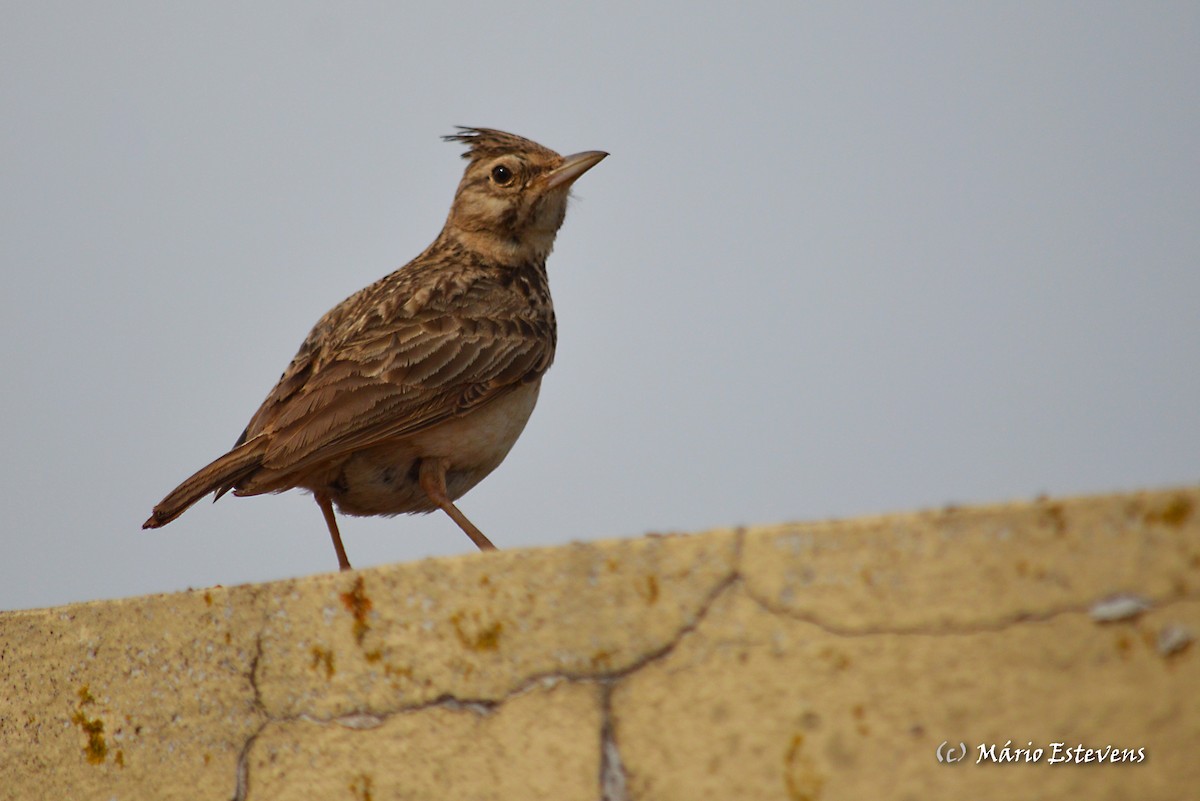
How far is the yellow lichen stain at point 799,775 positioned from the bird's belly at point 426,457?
338 centimetres

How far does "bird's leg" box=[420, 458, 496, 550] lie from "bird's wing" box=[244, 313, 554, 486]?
25 cm

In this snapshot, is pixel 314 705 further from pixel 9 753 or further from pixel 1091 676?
pixel 1091 676

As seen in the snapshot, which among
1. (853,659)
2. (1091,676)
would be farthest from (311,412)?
(1091,676)

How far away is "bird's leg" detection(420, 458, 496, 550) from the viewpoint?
6.17 meters

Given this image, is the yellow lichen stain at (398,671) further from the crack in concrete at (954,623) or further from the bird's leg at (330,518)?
the bird's leg at (330,518)

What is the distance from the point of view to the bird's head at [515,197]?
722 cm

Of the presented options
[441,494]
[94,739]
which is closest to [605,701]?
[94,739]

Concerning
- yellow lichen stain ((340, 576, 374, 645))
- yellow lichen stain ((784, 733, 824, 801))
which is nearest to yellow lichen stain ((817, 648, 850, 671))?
yellow lichen stain ((784, 733, 824, 801))

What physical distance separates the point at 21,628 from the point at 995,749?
3.12 metres

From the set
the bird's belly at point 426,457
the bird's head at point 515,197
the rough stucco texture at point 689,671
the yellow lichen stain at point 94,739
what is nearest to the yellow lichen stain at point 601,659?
the rough stucco texture at point 689,671

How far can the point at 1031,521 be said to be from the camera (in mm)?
2809

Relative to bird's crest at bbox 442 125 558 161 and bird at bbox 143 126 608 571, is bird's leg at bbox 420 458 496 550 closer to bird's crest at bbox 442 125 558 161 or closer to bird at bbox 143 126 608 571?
bird at bbox 143 126 608 571

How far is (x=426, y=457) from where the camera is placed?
6176 mm

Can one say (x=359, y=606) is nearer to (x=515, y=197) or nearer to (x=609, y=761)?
(x=609, y=761)
